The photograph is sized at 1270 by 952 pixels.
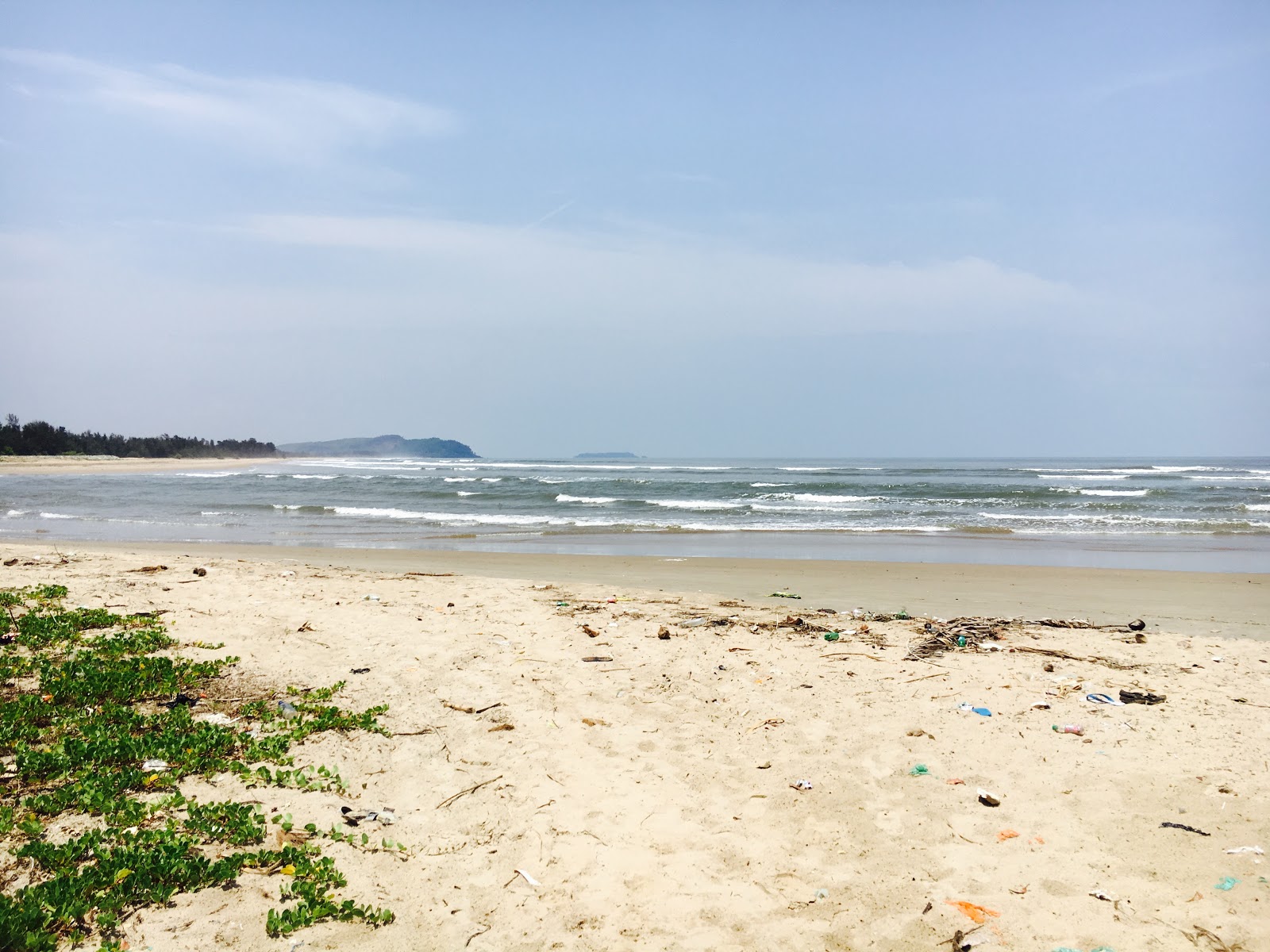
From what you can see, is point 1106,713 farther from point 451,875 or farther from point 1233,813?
point 451,875

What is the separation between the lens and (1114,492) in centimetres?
3341

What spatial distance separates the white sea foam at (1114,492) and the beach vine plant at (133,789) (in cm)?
3367

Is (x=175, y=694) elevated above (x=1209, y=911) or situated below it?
above

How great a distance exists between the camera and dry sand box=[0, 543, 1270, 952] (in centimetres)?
314

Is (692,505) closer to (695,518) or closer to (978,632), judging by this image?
(695,518)

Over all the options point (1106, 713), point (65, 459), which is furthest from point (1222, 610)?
point (65, 459)

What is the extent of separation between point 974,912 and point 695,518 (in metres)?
19.6

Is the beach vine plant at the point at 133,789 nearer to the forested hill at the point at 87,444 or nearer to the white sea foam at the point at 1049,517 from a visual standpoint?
the white sea foam at the point at 1049,517

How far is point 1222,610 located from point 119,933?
1097 centimetres

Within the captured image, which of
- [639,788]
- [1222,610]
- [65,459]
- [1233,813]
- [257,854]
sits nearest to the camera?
[257,854]

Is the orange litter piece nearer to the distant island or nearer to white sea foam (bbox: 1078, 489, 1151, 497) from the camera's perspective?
white sea foam (bbox: 1078, 489, 1151, 497)

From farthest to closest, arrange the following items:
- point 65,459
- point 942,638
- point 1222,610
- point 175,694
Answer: point 65,459, point 1222,610, point 942,638, point 175,694

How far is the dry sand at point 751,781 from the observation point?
124 inches

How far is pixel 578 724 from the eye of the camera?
16.6 ft
